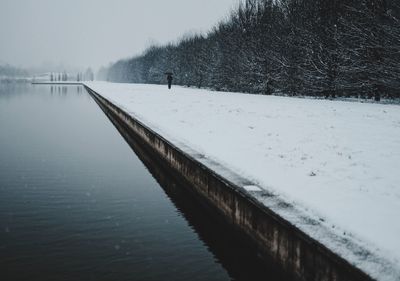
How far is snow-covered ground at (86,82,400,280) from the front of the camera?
220 inches

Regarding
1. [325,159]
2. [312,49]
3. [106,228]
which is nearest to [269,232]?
[106,228]

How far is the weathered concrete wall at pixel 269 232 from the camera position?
15.0ft

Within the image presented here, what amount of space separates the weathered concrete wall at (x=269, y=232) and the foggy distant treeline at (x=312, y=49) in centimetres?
1746

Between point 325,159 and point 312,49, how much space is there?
20.8 m

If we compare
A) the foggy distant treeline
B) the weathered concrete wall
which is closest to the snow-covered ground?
the weathered concrete wall

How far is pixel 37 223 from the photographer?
8.63m

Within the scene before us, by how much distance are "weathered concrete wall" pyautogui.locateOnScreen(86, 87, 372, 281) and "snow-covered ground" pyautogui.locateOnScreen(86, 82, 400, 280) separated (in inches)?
6.2

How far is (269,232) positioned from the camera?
609 centimetres

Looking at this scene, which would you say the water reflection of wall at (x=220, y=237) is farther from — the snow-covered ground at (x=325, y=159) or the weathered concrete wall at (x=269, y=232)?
the snow-covered ground at (x=325, y=159)

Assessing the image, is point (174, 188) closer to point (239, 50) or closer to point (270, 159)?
point (270, 159)

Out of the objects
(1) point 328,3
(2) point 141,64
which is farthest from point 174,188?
(2) point 141,64

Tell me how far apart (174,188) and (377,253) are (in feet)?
25.0

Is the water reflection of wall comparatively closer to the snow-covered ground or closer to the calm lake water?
the calm lake water

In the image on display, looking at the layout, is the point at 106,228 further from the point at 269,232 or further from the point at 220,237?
the point at 269,232
